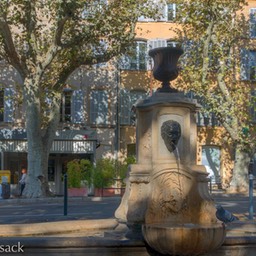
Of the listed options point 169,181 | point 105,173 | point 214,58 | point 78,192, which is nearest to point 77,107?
point 105,173

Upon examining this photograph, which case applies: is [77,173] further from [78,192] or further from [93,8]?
[93,8]

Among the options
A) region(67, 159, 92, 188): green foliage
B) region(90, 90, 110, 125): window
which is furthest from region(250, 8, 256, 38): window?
region(67, 159, 92, 188): green foliage

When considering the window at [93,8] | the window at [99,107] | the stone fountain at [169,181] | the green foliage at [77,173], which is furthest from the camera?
the window at [99,107]

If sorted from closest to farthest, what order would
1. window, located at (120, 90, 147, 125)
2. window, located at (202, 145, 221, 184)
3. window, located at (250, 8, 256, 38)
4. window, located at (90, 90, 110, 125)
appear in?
window, located at (90, 90, 110, 125) < window, located at (120, 90, 147, 125) < window, located at (250, 8, 256, 38) < window, located at (202, 145, 221, 184)

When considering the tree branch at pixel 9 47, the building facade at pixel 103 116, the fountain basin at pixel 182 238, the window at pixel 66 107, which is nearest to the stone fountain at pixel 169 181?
the fountain basin at pixel 182 238

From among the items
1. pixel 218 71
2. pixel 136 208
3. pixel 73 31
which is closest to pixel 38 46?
pixel 73 31

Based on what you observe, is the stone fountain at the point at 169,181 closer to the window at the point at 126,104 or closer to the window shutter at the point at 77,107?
the window shutter at the point at 77,107

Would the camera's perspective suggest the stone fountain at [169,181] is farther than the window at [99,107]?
No

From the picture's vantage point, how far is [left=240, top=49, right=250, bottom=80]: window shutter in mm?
35594

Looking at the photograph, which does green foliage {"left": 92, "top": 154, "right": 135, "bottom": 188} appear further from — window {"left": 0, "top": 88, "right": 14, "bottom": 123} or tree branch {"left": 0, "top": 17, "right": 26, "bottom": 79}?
window {"left": 0, "top": 88, "right": 14, "bottom": 123}

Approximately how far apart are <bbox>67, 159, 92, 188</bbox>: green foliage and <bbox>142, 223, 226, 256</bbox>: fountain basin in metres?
20.9

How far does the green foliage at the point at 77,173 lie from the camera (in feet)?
91.2

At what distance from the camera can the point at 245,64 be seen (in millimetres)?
35719

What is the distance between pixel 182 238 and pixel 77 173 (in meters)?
21.2
